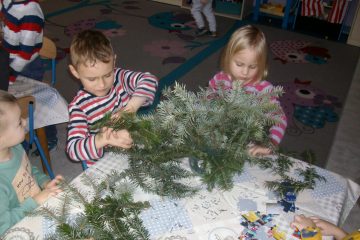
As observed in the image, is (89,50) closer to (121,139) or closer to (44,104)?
(121,139)

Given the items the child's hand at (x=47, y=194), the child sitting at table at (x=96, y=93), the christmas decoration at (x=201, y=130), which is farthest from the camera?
the child sitting at table at (x=96, y=93)

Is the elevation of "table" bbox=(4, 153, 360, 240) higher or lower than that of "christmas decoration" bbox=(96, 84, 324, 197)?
lower

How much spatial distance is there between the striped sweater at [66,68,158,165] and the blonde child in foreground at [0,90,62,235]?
130 millimetres

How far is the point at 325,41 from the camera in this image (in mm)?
4645

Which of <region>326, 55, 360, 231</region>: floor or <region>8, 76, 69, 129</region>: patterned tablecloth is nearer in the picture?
<region>8, 76, 69, 129</region>: patterned tablecloth

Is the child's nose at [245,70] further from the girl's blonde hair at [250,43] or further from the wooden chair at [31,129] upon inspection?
the wooden chair at [31,129]

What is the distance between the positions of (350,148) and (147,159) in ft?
7.55

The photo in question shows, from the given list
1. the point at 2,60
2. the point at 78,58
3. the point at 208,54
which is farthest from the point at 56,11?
the point at 78,58

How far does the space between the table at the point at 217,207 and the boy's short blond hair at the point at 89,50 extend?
14.6 inches

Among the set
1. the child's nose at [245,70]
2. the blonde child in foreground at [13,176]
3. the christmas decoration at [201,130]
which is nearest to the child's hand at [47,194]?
the blonde child in foreground at [13,176]

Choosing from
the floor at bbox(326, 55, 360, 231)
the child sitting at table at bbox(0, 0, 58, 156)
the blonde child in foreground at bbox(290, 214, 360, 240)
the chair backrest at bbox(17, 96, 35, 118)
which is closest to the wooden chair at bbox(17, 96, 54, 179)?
the chair backrest at bbox(17, 96, 35, 118)

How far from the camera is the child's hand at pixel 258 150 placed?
113cm

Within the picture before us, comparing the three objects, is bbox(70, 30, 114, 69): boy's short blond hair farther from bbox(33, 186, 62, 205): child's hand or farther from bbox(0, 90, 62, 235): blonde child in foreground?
bbox(33, 186, 62, 205): child's hand

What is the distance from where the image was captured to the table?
1011 mm
